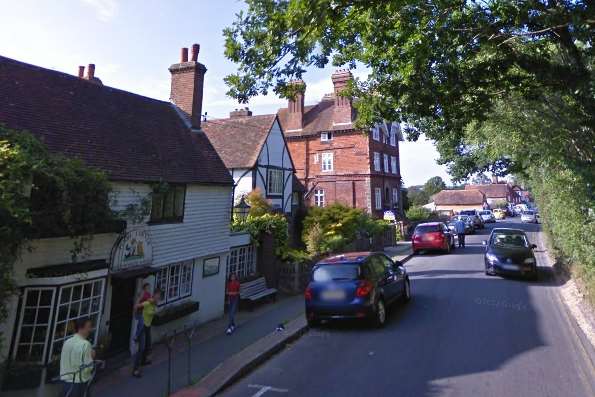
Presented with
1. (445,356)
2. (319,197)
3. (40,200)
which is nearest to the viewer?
(40,200)

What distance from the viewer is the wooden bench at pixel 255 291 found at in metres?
12.6

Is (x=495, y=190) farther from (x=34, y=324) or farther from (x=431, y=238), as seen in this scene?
(x=34, y=324)

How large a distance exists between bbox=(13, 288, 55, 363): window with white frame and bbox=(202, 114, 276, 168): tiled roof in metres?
13.5

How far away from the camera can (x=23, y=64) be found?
974cm

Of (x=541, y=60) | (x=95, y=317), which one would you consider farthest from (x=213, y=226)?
(x=541, y=60)

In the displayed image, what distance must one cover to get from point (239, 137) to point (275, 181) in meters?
3.23

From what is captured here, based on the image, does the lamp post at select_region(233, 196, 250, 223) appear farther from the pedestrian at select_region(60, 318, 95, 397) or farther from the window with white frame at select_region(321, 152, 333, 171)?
the window with white frame at select_region(321, 152, 333, 171)

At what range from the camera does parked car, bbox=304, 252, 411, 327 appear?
8.85 m

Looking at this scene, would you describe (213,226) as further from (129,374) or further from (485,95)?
(485,95)

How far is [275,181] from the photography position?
21766 mm

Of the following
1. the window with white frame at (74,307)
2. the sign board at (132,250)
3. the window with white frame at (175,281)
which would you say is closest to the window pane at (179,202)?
the sign board at (132,250)

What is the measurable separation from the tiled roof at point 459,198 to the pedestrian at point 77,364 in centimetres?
7960

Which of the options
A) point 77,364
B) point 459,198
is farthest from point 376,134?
point 459,198

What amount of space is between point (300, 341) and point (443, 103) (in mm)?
6679
